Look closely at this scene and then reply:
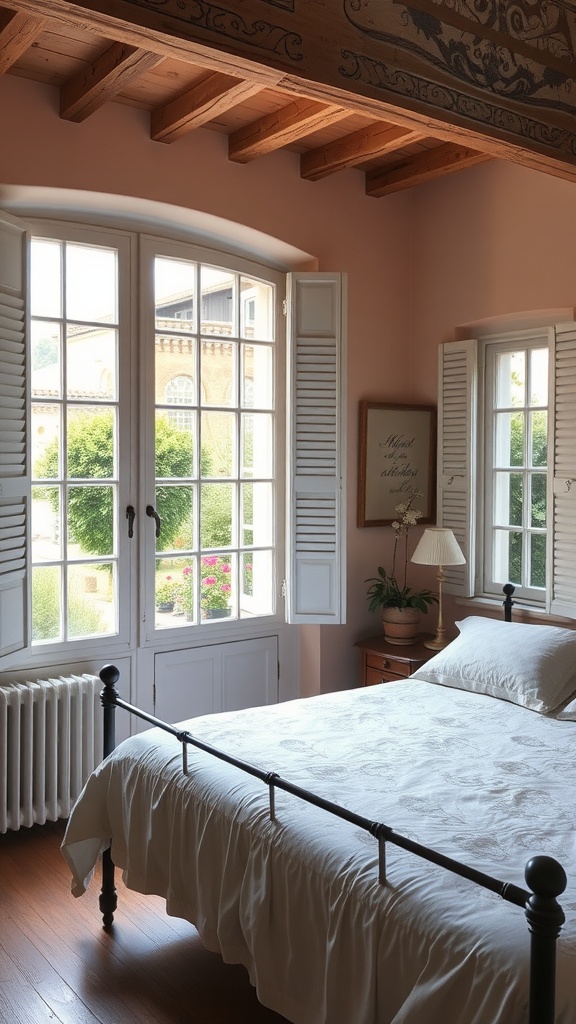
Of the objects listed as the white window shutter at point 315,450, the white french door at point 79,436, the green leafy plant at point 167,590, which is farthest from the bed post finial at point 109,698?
the white window shutter at point 315,450

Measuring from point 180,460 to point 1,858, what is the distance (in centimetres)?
186

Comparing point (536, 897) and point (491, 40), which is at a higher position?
point (491, 40)

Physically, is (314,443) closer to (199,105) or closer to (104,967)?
(199,105)

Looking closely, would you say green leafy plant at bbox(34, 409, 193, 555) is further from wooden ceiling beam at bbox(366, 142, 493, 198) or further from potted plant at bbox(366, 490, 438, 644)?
wooden ceiling beam at bbox(366, 142, 493, 198)

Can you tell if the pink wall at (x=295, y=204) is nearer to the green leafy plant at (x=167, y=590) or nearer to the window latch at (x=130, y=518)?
the green leafy plant at (x=167, y=590)

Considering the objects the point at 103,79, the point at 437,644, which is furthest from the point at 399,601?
the point at 103,79

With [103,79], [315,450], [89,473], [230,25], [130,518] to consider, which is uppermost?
[103,79]

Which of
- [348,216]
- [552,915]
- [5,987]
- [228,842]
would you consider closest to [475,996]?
[552,915]

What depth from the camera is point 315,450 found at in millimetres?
4422

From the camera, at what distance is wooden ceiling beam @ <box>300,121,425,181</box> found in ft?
12.6

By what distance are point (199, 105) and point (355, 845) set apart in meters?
2.75

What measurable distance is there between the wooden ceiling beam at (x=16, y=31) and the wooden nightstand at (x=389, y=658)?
9.55 feet

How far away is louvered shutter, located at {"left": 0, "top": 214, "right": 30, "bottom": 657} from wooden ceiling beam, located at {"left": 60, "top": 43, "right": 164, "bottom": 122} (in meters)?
0.51

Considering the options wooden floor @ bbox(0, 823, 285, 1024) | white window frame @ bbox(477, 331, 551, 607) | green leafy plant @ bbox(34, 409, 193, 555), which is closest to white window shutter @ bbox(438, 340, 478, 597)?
white window frame @ bbox(477, 331, 551, 607)
